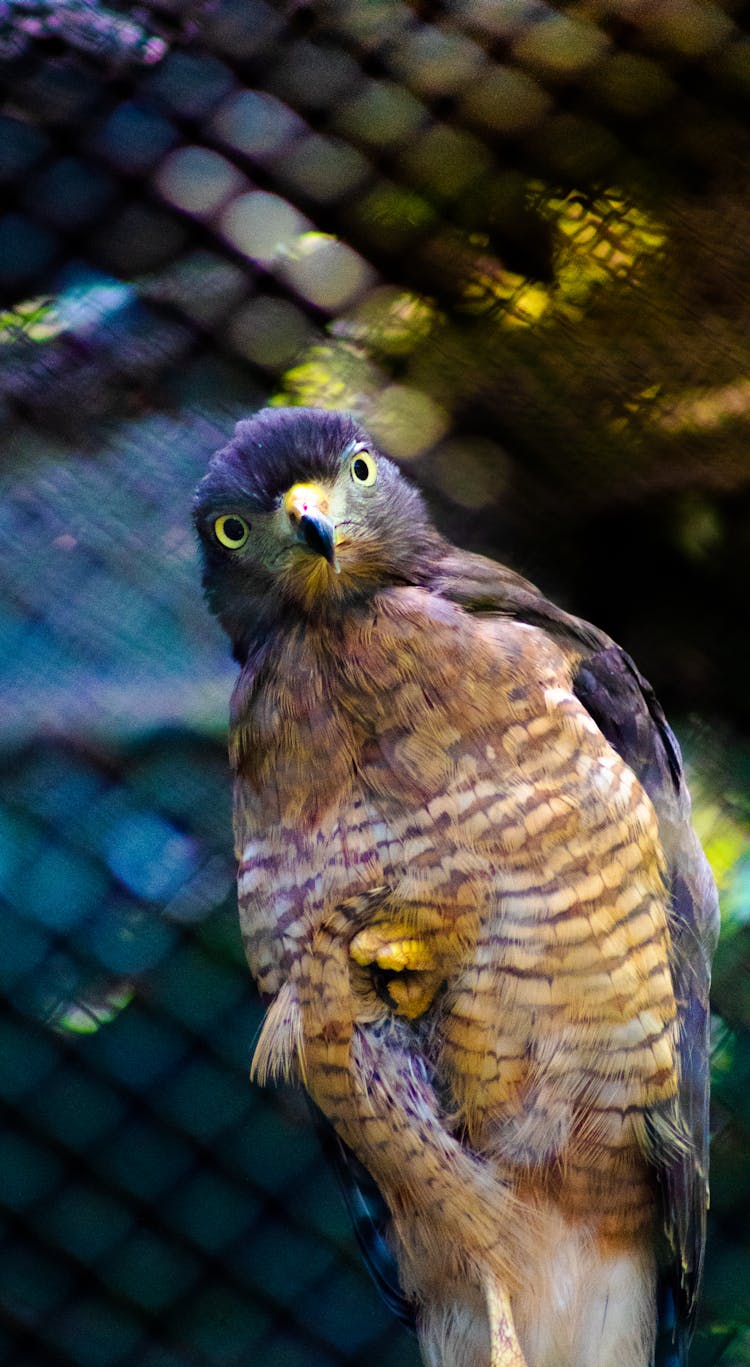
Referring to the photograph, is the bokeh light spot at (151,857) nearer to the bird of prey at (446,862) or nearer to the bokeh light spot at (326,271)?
the bird of prey at (446,862)

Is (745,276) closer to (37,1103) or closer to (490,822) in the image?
(490,822)

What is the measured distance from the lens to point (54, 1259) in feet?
3.84

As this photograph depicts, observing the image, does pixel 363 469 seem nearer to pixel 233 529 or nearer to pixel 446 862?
pixel 233 529

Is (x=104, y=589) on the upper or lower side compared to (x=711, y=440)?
lower

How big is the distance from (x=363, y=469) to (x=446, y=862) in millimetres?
297

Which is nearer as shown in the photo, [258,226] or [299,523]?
[299,523]

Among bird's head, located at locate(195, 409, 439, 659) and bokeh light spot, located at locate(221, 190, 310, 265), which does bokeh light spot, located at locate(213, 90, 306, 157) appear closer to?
bokeh light spot, located at locate(221, 190, 310, 265)

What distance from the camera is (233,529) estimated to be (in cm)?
82

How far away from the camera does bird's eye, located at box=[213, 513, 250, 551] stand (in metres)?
0.81

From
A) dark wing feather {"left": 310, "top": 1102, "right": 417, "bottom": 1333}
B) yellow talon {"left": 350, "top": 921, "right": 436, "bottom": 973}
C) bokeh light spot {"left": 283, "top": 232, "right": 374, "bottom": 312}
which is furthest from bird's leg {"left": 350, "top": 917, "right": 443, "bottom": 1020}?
bokeh light spot {"left": 283, "top": 232, "right": 374, "bottom": 312}

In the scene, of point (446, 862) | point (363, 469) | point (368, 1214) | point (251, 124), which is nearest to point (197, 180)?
point (251, 124)

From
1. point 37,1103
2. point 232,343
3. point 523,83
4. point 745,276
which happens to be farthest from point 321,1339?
point 523,83

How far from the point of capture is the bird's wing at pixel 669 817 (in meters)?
0.88

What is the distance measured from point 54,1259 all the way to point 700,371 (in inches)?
42.8
